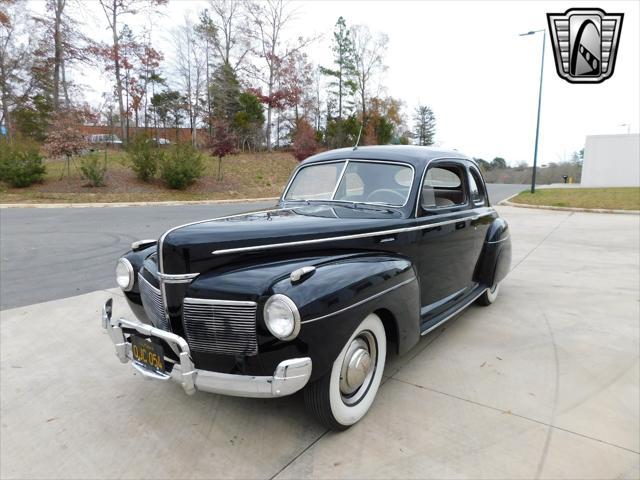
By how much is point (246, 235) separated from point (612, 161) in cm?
3205

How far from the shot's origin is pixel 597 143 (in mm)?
26984

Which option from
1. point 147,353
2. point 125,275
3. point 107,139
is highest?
point 107,139

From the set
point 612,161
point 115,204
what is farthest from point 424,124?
point 115,204

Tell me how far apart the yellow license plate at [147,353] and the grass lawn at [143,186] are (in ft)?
50.4

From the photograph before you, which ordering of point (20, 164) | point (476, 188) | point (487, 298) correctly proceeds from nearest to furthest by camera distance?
point (476, 188), point (487, 298), point (20, 164)

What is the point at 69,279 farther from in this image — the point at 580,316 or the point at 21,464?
the point at 580,316

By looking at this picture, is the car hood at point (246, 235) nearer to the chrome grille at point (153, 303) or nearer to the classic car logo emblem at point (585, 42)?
the chrome grille at point (153, 303)

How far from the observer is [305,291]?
2.00 meters

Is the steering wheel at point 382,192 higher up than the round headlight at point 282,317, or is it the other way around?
the steering wheel at point 382,192

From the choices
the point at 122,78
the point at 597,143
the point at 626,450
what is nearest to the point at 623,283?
the point at 626,450

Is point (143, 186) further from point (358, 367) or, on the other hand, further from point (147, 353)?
point (358, 367)

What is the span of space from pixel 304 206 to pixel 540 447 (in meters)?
2.26

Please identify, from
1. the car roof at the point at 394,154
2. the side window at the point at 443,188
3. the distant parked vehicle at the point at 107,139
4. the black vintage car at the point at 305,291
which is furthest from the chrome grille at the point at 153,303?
the distant parked vehicle at the point at 107,139

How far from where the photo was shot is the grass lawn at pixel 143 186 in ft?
52.1
